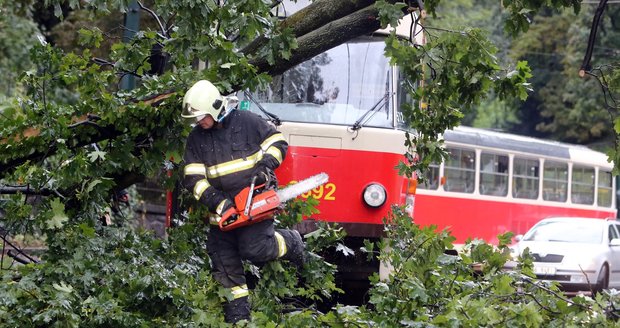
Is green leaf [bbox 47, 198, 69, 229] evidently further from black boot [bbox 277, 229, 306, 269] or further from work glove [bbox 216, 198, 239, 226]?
black boot [bbox 277, 229, 306, 269]

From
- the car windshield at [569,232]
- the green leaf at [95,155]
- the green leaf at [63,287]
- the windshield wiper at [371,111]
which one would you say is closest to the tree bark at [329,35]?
the green leaf at [95,155]

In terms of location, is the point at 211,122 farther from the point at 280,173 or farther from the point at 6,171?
the point at 280,173

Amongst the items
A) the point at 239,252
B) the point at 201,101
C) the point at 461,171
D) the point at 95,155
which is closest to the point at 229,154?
the point at 201,101

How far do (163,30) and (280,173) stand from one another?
11.1 ft

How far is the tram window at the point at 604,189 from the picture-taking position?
24.8 metres

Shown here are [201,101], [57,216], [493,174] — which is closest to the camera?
[201,101]

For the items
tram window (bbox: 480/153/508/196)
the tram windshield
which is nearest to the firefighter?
the tram windshield

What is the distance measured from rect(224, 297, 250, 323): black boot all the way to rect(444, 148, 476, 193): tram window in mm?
12846

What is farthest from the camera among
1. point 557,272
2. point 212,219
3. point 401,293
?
point 557,272

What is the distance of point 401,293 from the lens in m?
6.57

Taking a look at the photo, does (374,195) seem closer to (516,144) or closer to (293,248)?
(293,248)

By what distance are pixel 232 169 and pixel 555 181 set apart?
16.7 metres

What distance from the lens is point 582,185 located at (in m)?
24.0

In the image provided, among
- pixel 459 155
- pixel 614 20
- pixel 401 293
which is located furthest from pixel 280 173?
pixel 614 20
